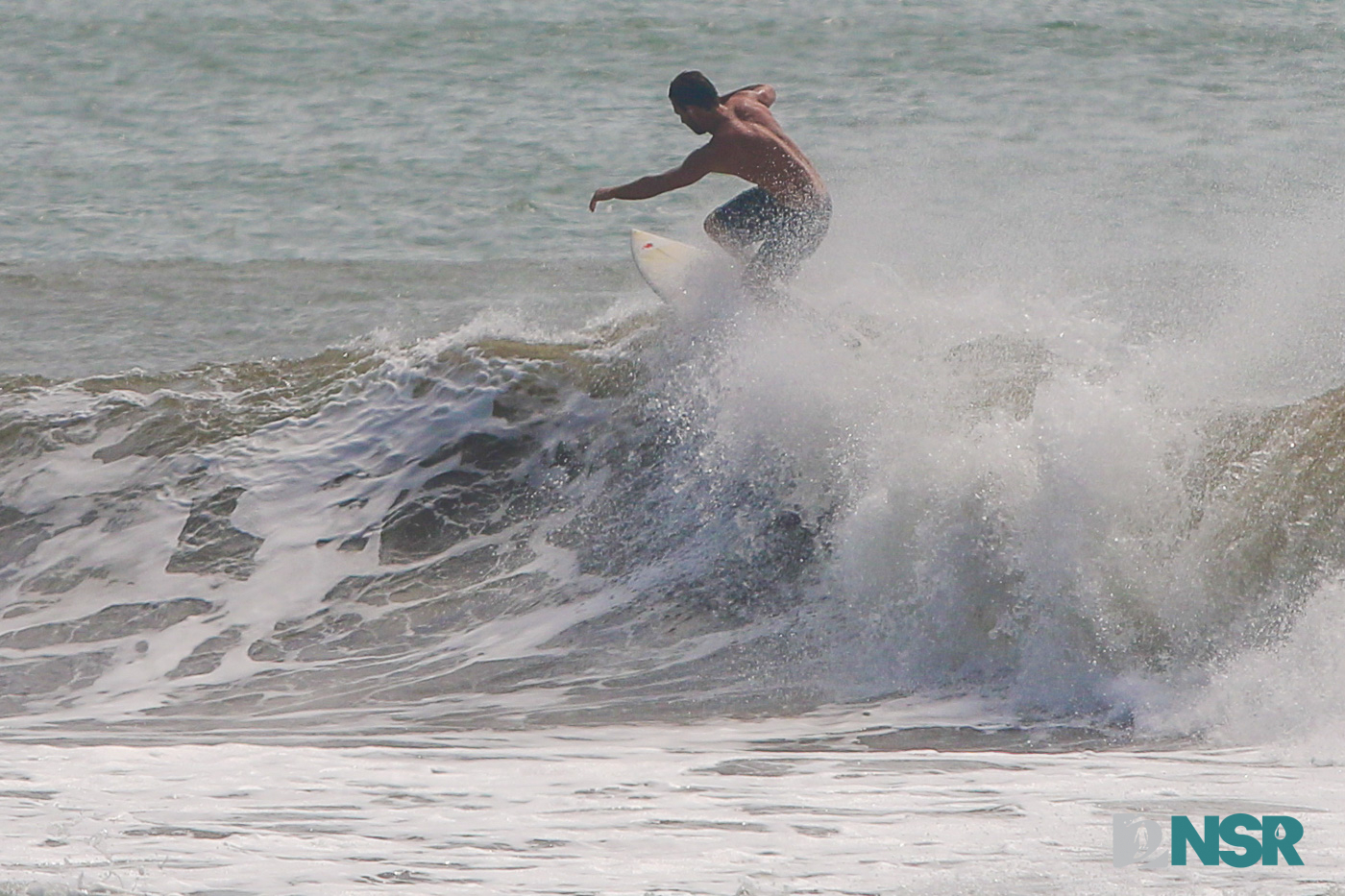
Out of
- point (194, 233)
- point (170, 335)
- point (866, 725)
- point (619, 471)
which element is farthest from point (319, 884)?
point (194, 233)

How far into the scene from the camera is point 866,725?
641 cm

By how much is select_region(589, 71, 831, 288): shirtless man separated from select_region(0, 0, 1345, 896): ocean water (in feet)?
1.22

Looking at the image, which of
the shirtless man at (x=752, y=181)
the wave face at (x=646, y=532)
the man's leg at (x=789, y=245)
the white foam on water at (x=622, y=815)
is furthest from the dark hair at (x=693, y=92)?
the white foam on water at (x=622, y=815)

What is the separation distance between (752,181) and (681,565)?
6.71 ft

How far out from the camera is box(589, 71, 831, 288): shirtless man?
8.06 m

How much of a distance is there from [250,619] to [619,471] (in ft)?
6.90

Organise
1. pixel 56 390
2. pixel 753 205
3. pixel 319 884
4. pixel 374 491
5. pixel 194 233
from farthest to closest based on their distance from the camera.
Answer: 1. pixel 194 233
2. pixel 56 390
3. pixel 374 491
4. pixel 753 205
5. pixel 319 884

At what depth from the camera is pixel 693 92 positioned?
7.96 meters

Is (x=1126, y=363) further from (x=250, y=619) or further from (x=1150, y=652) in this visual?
(x=250, y=619)

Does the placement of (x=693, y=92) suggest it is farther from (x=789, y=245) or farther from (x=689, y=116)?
(x=789, y=245)

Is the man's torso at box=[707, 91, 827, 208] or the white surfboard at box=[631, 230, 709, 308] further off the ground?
the man's torso at box=[707, 91, 827, 208]

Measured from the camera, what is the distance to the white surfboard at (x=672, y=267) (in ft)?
29.9

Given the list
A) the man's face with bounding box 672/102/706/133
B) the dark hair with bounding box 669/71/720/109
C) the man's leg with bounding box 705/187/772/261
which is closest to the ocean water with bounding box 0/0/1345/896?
the man's leg with bounding box 705/187/772/261

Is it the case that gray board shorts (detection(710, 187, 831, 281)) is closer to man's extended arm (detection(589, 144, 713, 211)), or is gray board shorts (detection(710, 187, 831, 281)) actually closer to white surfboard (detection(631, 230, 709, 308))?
man's extended arm (detection(589, 144, 713, 211))
